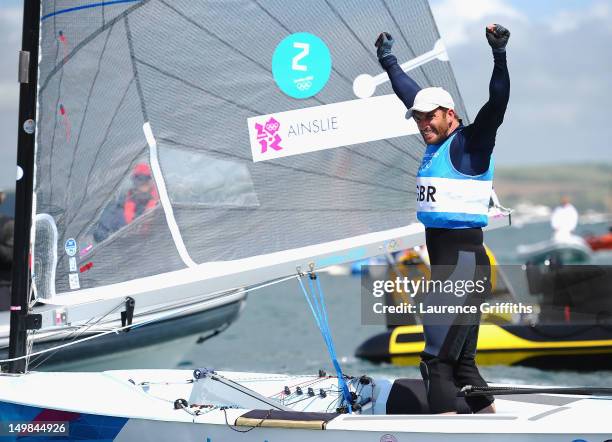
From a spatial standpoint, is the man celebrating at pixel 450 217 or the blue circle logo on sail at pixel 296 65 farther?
the blue circle logo on sail at pixel 296 65

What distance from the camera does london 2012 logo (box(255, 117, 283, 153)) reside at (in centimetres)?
477

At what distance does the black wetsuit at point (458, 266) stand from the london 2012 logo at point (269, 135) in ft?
3.41

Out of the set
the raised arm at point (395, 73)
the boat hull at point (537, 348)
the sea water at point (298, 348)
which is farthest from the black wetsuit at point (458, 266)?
the boat hull at point (537, 348)

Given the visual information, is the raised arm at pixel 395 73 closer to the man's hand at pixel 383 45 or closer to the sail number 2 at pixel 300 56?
the man's hand at pixel 383 45

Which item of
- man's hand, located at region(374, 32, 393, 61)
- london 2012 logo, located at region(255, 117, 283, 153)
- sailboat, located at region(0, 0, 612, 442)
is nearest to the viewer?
man's hand, located at region(374, 32, 393, 61)

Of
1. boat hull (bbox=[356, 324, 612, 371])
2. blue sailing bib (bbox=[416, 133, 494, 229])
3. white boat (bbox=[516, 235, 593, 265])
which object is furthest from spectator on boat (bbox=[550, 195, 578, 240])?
blue sailing bib (bbox=[416, 133, 494, 229])

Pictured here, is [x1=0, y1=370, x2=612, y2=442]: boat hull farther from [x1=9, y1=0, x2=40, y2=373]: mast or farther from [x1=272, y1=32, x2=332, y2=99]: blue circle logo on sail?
[x1=272, y1=32, x2=332, y2=99]: blue circle logo on sail

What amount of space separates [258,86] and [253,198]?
57 cm

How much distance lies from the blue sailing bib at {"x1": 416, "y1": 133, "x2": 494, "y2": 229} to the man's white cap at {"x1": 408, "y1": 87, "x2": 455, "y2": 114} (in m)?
0.15

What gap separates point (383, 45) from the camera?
4555 mm

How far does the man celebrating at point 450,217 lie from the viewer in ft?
13.0

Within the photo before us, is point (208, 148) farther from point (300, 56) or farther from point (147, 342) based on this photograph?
point (147, 342)

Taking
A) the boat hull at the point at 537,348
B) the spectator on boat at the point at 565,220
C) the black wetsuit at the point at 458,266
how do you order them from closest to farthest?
the black wetsuit at the point at 458,266, the boat hull at the point at 537,348, the spectator on boat at the point at 565,220

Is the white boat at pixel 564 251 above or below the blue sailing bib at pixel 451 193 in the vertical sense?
above
